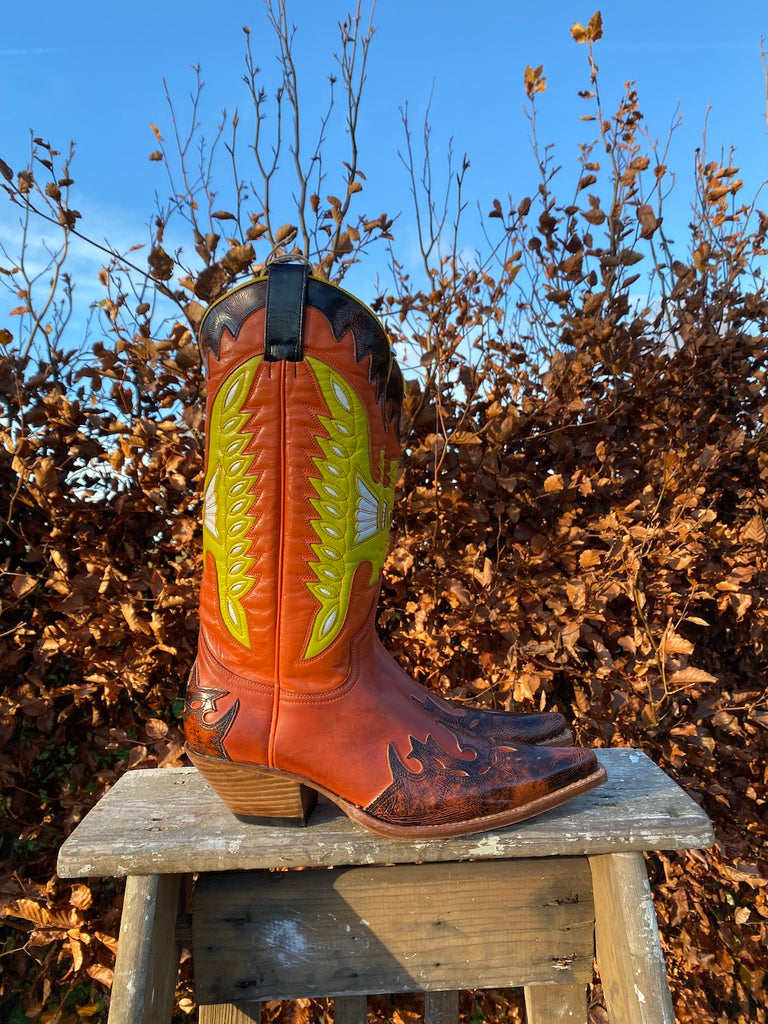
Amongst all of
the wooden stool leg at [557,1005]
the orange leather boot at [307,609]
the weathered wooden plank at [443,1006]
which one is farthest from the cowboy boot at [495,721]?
the weathered wooden plank at [443,1006]

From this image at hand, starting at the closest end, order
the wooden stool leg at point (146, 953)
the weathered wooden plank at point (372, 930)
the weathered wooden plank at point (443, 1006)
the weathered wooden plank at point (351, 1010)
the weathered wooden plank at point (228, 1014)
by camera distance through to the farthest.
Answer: the wooden stool leg at point (146, 953)
the weathered wooden plank at point (372, 930)
the weathered wooden plank at point (228, 1014)
the weathered wooden plank at point (351, 1010)
the weathered wooden plank at point (443, 1006)

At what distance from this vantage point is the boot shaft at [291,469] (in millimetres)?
965

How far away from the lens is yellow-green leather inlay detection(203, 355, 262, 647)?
0.98 meters

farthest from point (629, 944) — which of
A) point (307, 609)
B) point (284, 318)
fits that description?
point (284, 318)

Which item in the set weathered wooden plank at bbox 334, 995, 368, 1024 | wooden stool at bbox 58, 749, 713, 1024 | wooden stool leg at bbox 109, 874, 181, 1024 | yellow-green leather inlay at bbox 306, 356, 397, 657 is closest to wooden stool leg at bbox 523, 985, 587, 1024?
wooden stool at bbox 58, 749, 713, 1024

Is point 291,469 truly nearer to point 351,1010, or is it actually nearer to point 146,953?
point 146,953

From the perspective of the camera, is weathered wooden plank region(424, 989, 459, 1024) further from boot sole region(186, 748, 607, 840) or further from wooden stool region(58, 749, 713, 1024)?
boot sole region(186, 748, 607, 840)

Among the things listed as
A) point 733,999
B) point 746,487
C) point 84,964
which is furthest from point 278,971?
point 746,487

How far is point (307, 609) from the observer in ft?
3.30

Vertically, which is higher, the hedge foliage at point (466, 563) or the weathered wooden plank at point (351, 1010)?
the hedge foliage at point (466, 563)

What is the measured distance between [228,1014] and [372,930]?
38 centimetres

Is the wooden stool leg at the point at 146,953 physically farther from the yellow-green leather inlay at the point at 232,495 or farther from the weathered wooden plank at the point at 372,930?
the yellow-green leather inlay at the point at 232,495

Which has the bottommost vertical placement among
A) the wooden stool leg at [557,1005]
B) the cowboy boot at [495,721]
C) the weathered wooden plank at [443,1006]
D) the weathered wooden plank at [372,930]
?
the weathered wooden plank at [443,1006]

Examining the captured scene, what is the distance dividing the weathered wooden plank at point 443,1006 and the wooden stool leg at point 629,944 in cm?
70
